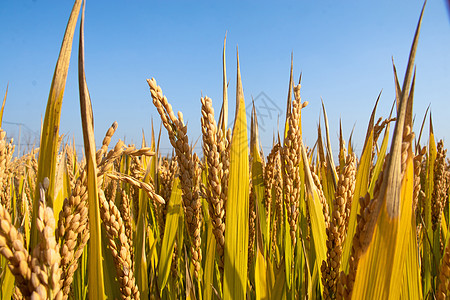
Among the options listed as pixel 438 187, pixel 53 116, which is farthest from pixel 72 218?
pixel 438 187

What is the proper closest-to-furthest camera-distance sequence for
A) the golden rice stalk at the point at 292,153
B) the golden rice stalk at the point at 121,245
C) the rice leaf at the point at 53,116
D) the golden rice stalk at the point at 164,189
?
the rice leaf at the point at 53,116
the golden rice stalk at the point at 121,245
the golden rice stalk at the point at 292,153
the golden rice stalk at the point at 164,189

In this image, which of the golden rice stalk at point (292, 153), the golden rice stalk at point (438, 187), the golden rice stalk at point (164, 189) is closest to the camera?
the golden rice stalk at point (292, 153)

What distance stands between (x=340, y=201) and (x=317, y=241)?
0.21 metres

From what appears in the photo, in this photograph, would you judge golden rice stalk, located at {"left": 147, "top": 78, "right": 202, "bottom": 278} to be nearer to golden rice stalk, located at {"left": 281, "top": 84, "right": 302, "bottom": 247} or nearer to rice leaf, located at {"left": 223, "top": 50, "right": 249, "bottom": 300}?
rice leaf, located at {"left": 223, "top": 50, "right": 249, "bottom": 300}

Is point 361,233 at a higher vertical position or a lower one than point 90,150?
lower

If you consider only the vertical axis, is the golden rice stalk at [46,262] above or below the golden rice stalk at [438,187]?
below

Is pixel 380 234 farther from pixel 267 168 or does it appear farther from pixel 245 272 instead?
pixel 267 168

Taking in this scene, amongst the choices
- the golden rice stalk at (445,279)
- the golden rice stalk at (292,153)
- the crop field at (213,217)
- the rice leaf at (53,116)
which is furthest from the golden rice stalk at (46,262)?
the golden rice stalk at (292,153)

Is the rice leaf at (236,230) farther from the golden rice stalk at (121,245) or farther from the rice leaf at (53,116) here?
the rice leaf at (53,116)

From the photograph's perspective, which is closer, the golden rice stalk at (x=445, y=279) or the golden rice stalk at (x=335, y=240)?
the golden rice stalk at (x=445, y=279)

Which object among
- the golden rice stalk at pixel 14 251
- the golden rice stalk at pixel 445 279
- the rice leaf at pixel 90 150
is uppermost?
the rice leaf at pixel 90 150

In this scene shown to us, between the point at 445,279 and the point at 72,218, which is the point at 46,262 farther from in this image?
the point at 445,279

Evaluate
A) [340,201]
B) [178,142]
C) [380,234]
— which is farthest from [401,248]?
[178,142]

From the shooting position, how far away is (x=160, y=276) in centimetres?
110
